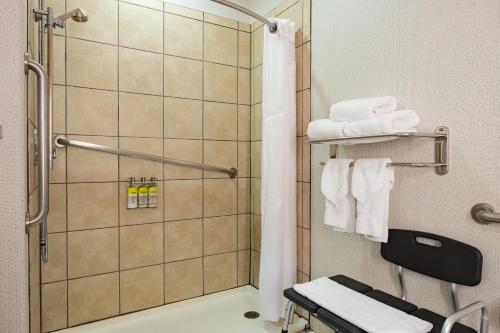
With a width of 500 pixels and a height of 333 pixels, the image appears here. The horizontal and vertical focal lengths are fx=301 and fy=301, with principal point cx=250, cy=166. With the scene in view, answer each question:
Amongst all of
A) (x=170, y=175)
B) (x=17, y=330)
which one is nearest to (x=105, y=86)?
(x=170, y=175)

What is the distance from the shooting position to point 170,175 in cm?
204

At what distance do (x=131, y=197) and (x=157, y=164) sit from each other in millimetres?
268

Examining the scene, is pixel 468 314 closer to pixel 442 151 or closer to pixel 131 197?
pixel 442 151

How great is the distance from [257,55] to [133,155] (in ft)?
3.88

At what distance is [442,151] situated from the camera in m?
1.18

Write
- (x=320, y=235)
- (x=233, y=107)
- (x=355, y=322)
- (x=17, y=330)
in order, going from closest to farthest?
(x=17, y=330)
(x=355, y=322)
(x=320, y=235)
(x=233, y=107)

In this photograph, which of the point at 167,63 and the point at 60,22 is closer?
the point at 60,22

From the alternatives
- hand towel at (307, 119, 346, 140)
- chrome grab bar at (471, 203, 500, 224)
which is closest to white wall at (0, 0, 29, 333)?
hand towel at (307, 119, 346, 140)

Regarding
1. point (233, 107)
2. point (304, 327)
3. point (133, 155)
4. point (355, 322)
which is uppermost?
point (233, 107)

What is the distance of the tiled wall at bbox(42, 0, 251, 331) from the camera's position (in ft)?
5.75

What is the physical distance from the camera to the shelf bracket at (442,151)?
117cm

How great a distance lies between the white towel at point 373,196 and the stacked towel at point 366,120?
153 millimetres

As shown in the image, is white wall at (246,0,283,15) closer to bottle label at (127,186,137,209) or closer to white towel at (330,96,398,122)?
white towel at (330,96,398,122)

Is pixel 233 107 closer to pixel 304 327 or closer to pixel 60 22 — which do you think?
pixel 60 22
